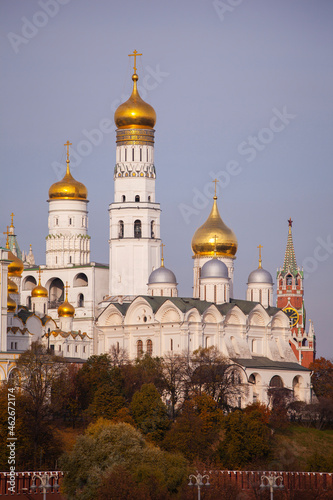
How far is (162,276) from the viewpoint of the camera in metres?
76.9

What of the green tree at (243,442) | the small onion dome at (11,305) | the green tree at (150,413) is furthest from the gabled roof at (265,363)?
the small onion dome at (11,305)

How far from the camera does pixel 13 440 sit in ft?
189

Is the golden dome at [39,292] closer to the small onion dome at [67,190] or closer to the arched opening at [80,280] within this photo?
the arched opening at [80,280]

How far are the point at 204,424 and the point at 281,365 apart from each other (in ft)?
47.9

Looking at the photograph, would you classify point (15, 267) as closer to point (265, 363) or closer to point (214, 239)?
point (214, 239)

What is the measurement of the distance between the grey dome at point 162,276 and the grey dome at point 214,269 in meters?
1.61

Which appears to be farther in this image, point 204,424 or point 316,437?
point 316,437

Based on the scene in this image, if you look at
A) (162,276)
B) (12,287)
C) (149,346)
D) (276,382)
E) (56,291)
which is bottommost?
(276,382)

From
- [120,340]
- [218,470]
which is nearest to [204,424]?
[218,470]

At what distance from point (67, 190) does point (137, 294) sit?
8188 mm

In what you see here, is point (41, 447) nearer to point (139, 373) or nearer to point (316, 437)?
point (139, 373)

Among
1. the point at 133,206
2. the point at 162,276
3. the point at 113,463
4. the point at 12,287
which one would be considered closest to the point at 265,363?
the point at 162,276

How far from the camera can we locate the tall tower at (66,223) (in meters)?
83.1

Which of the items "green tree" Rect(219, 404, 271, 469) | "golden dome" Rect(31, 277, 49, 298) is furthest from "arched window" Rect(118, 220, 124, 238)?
"green tree" Rect(219, 404, 271, 469)
